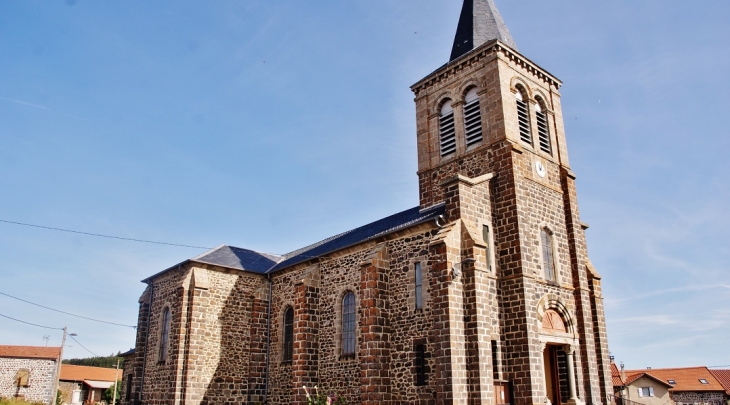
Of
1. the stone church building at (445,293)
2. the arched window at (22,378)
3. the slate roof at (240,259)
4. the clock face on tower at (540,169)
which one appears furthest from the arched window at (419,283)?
the arched window at (22,378)

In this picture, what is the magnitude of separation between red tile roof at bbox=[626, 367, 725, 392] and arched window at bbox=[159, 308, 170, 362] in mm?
38541

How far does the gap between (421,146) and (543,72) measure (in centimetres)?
602

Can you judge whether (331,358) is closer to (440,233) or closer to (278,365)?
(278,365)

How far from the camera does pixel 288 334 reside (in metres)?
23.9

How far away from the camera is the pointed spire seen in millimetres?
22484

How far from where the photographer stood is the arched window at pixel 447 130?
21.1 m

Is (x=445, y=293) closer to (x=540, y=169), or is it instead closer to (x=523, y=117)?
(x=540, y=169)

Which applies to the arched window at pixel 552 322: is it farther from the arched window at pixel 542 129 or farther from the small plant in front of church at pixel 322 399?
the small plant in front of church at pixel 322 399

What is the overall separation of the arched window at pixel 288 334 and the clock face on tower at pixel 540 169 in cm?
1276

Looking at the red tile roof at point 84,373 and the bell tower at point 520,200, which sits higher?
the bell tower at point 520,200

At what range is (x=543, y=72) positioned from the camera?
21812 millimetres

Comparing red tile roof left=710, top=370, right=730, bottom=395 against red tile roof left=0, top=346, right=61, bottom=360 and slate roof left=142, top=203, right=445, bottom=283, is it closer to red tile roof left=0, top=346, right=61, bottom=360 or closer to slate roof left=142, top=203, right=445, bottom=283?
slate roof left=142, top=203, right=445, bottom=283

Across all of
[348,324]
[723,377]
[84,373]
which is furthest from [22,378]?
[723,377]

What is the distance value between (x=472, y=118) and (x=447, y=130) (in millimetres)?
1339
